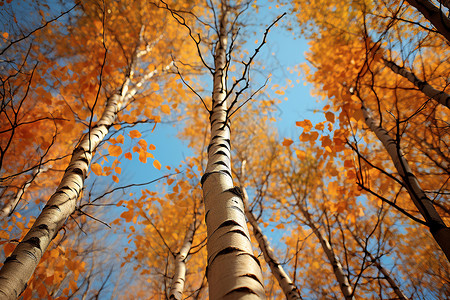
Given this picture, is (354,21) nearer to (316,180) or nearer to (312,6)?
(312,6)

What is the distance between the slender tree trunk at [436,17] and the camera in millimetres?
1686

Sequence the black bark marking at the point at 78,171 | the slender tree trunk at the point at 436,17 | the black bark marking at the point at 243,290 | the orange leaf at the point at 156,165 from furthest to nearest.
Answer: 1. the orange leaf at the point at 156,165
2. the black bark marking at the point at 78,171
3. the slender tree trunk at the point at 436,17
4. the black bark marking at the point at 243,290

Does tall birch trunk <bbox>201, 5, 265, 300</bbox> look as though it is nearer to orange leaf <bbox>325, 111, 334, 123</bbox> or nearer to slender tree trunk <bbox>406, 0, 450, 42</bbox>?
orange leaf <bbox>325, 111, 334, 123</bbox>

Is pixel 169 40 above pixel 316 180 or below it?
above

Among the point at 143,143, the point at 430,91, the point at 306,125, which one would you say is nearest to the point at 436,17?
the point at 430,91

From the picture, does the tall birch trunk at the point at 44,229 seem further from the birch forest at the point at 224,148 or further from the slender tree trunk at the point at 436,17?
the slender tree trunk at the point at 436,17

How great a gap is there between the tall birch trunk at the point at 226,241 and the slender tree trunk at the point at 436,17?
2019 millimetres

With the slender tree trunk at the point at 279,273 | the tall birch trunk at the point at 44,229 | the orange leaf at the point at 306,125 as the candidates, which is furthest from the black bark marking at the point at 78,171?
the orange leaf at the point at 306,125

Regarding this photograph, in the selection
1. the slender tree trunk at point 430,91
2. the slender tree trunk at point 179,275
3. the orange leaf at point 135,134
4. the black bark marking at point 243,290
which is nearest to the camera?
the black bark marking at point 243,290

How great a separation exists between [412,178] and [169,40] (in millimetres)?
7071

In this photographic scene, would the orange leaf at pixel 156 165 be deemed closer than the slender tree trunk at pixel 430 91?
No

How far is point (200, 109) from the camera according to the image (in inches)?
288

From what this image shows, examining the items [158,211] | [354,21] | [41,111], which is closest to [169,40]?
[41,111]

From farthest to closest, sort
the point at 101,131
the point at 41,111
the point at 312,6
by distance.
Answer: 1. the point at 312,6
2. the point at 41,111
3. the point at 101,131
